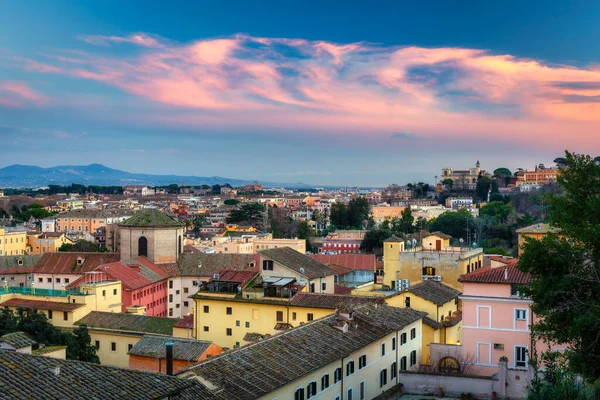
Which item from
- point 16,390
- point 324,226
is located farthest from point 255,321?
point 324,226

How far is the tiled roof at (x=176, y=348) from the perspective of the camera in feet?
75.8

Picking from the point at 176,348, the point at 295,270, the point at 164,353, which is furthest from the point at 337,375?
the point at 295,270

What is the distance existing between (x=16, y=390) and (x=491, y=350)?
19.2 meters

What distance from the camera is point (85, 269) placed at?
4469 centimetres

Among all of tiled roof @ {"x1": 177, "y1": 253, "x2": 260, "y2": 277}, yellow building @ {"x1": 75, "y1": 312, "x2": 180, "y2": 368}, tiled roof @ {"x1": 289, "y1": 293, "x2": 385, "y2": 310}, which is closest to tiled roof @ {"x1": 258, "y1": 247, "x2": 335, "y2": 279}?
tiled roof @ {"x1": 289, "y1": 293, "x2": 385, "y2": 310}

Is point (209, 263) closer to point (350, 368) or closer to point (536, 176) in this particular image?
point (350, 368)

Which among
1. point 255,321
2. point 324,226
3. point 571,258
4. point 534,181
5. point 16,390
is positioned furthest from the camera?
point 534,181

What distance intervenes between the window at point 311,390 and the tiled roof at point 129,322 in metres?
12.8

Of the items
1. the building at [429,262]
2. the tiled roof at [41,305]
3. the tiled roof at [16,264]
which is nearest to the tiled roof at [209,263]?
the building at [429,262]

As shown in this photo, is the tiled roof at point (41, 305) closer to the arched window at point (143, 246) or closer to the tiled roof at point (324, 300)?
the tiled roof at point (324, 300)

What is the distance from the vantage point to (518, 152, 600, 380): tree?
14734mm

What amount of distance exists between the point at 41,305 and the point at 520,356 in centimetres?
2285

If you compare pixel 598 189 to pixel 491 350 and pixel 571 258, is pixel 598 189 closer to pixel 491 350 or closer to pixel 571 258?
pixel 571 258

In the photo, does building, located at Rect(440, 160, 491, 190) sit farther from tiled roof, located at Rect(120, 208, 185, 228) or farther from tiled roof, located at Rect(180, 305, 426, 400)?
tiled roof, located at Rect(180, 305, 426, 400)
